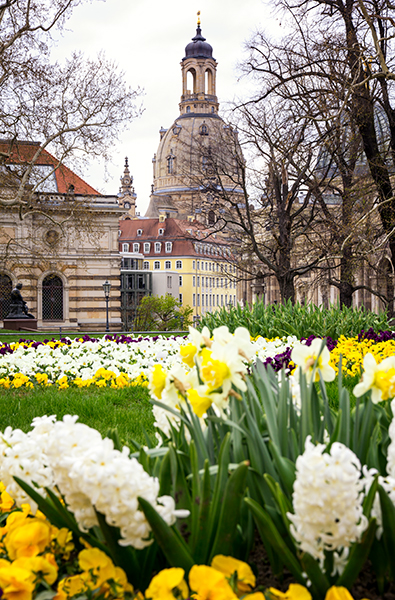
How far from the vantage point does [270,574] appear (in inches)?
74.4

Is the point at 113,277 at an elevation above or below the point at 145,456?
above

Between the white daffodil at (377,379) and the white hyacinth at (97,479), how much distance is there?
30.6 inches

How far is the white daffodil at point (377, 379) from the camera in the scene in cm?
205

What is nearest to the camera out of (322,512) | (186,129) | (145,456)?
(322,512)

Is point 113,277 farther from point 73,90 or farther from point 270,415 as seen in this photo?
point 270,415

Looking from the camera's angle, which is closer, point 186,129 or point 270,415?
point 270,415

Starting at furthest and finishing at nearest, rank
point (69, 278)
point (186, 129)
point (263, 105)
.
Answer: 1. point (186, 129)
2. point (69, 278)
3. point (263, 105)

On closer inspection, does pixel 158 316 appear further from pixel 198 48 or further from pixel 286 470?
pixel 198 48

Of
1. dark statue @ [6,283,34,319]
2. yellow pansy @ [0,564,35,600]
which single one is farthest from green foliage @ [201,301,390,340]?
dark statue @ [6,283,34,319]

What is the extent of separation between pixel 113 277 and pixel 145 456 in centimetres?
4068

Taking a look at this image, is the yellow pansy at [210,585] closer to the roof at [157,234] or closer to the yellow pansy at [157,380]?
the yellow pansy at [157,380]

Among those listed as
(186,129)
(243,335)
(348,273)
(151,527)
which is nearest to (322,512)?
(151,527)

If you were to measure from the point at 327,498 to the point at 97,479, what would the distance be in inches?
23.7

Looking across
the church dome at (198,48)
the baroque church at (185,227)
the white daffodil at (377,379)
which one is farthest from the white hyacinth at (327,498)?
the church dome at (198,48)
